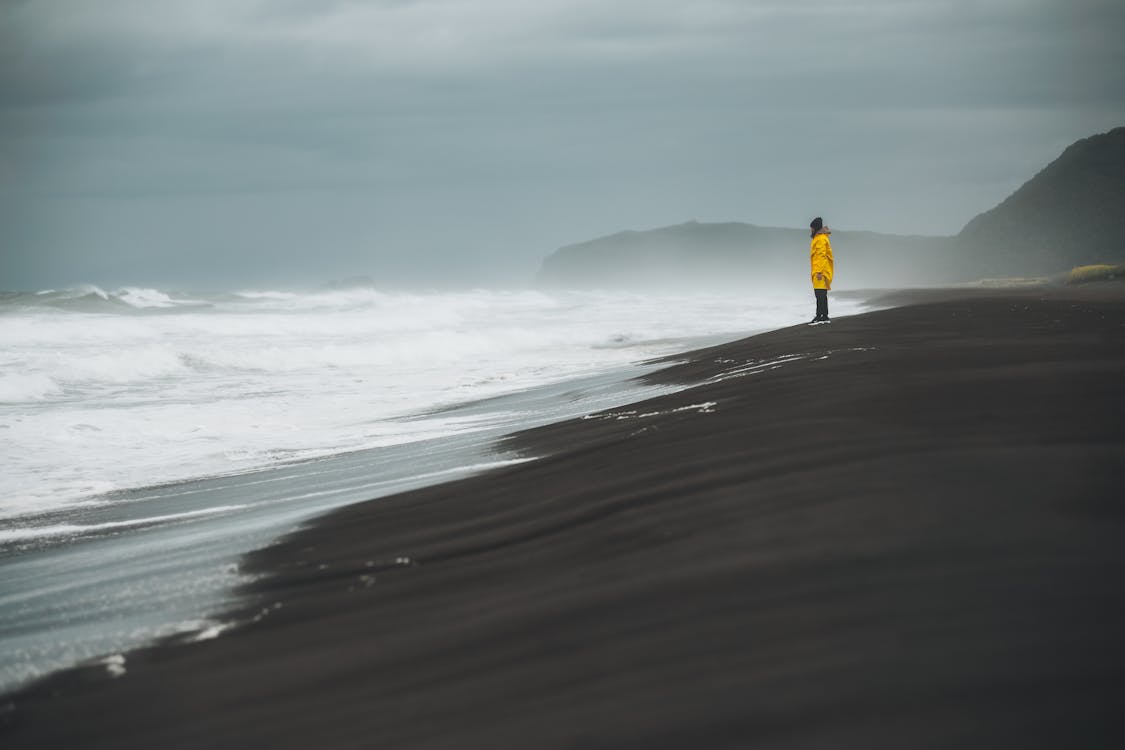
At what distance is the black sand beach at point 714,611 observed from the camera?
7.28 feet

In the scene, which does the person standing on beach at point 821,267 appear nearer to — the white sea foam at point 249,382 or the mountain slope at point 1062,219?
the white sea foam at point 249,382

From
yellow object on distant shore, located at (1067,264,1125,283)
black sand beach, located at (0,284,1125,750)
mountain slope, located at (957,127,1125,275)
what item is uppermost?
mountain slope, located at (957,127,1125,275)

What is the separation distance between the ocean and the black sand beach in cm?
47

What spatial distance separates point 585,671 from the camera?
258 cm

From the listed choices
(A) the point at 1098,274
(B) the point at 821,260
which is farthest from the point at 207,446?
(A) the point at 1098,274

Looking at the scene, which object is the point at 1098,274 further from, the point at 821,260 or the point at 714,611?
the point at 714,611

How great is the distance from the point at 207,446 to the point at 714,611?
25.4 ft

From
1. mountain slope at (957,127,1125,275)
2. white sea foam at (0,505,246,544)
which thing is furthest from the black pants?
mountain slope at (957,127,1125,275)

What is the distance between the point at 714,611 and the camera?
2781mm

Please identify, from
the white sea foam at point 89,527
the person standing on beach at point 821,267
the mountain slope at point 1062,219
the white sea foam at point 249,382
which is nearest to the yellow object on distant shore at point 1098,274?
the white sea foam at point 249,382

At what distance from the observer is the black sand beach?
2219 millimetres

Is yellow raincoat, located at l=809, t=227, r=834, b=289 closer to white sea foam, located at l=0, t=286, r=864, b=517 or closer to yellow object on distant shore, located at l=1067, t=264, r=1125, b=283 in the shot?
white sea foam, located at l=0, t=286, r=864, b=517

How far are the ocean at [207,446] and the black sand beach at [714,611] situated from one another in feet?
1.54

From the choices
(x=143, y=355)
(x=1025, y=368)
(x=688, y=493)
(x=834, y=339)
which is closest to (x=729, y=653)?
(x=688, y=493)
